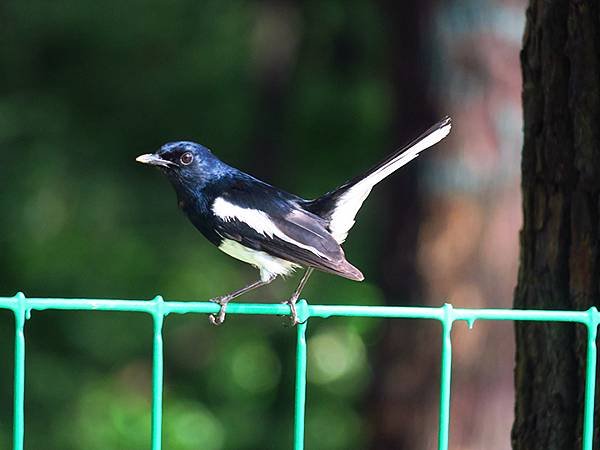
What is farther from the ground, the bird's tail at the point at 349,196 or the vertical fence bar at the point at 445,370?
the bird's tail at the point at 349,196

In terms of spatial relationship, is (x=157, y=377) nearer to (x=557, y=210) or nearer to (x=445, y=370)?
(x=445, y=370)

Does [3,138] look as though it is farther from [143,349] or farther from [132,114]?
[143,349]

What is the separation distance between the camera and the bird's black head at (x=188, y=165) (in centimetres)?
405

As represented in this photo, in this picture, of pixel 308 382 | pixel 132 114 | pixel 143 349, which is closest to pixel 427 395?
pixel 308 382

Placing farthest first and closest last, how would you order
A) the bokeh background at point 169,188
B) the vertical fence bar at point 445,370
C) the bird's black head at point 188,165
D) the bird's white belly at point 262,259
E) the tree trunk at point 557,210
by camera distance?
the bokeh background at point 169,188 → the bird's black head at point 188,165 → the bird's white belly at point 262,259 → the tree trunk at point 557,210 → the vertical fence bar at point 445,370

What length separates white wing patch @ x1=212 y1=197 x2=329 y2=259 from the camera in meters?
3.71

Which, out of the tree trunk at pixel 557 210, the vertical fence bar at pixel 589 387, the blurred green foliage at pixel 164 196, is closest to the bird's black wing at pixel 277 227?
the tree trunk at pixel 557 210

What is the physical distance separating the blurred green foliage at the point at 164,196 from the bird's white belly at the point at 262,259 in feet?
11.8

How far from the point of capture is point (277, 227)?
12.3 ft

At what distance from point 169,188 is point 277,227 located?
16.6 feet

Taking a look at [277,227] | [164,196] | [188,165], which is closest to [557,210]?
[277,227]

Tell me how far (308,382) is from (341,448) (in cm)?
55

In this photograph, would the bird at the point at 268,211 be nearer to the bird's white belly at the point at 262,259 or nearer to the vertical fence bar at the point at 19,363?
the bird's white belly at the point at 262,259

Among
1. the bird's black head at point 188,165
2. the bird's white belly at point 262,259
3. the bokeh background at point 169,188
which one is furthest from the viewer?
the bokeh background at point 169,188
